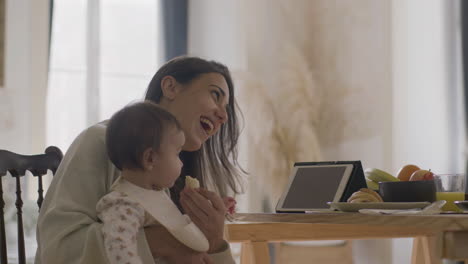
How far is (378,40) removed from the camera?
184 inches

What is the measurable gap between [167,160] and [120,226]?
158 millimetres

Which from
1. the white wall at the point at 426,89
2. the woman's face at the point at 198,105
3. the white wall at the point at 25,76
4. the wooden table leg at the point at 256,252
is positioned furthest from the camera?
the white wall at the point at 426,89

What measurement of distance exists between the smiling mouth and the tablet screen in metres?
0.42

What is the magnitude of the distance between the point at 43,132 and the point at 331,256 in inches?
77.2

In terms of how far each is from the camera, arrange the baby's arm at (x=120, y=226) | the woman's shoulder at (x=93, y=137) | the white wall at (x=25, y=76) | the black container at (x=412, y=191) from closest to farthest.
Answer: the baby's arm at (x=120, y=226) → the woman's shoulder at (x=93, y=137) → the black container at (x=412, y=191) → the white wall at (x=25, y=76)

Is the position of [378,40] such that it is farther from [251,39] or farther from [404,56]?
[251,39]

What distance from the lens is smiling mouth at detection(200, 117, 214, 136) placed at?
1.61 meters

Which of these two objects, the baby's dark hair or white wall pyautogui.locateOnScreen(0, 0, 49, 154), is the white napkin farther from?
white wall pyautogui.locateOnScreen(0, 0, 49, 154)

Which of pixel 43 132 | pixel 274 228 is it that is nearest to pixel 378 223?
pixel 274 228

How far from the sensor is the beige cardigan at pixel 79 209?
4.32 ft

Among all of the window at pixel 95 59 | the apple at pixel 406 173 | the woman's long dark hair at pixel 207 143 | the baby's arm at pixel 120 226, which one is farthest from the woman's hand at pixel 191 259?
the window at pixel 95 59

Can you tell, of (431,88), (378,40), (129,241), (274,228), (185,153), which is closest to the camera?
(129,241)

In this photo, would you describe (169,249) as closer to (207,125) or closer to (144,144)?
(144,144)

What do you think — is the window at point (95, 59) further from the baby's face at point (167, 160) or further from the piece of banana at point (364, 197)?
the baby's face at point (167, 160)
